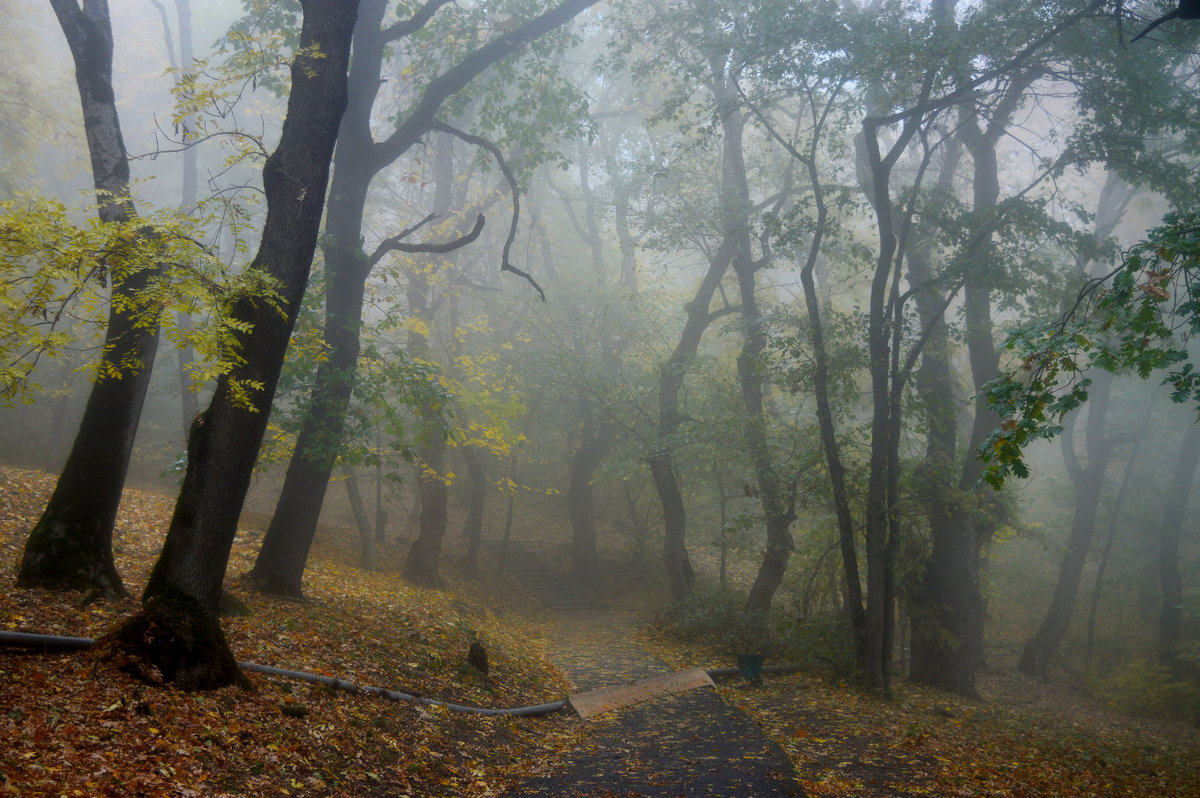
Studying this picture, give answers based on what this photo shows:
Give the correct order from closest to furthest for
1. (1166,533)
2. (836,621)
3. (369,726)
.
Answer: (369,726) → (836,621) → (1166,533)

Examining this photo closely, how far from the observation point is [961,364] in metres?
22.0

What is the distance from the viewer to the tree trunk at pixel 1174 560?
16766mm

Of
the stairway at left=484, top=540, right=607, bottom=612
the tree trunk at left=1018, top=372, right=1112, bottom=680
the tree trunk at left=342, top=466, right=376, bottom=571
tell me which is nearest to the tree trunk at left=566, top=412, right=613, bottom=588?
the stairway at left=484, top=540, right=607, bottom=612

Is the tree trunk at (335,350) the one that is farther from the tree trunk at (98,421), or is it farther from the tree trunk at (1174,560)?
the tree trunk at (1174,560)

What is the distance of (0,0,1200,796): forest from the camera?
4734mm

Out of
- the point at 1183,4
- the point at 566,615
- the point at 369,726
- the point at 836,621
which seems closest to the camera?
the point at 1183,4

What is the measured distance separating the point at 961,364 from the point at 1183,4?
747 inches

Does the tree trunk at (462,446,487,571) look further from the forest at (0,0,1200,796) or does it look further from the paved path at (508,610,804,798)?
the paved path at (508,610,804,798)

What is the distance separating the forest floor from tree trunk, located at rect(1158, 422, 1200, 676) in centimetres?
565

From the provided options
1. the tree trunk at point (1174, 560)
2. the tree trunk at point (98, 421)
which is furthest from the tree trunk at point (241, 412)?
the tree trunk at point (1174, 560)

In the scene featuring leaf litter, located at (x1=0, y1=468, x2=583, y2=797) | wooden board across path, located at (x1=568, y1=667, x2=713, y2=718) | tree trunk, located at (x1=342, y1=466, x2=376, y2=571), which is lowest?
wooden board across path, located at (x1=568, y1=667, x2=713, y2=718)

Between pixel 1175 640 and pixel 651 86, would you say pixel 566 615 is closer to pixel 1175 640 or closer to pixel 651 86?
pixel 1175 640

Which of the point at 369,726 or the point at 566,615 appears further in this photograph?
the point at 566,615

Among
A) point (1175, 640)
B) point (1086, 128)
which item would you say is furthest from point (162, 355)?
point (1175, 640)
